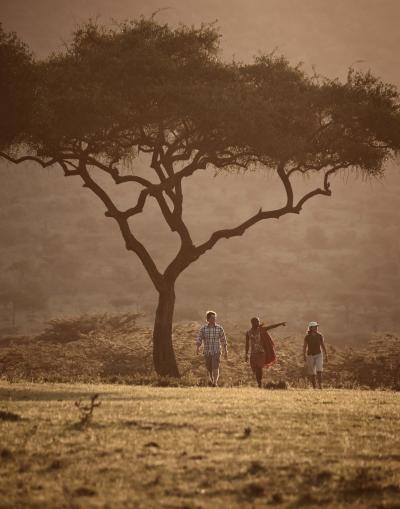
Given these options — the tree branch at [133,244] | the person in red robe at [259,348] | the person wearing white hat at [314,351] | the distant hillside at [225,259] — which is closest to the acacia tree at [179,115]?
the tree branch at [133,244]

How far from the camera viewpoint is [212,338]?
26203 mm

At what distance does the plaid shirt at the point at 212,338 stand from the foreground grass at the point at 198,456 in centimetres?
891

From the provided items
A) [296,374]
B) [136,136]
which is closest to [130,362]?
[296,374]

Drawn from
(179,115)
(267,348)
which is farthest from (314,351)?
(179,115)

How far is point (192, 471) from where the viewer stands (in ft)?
36.3

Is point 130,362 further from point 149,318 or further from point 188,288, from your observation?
point 188,288

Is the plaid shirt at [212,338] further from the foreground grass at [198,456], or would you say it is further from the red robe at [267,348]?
the foreground grass at [198,456]

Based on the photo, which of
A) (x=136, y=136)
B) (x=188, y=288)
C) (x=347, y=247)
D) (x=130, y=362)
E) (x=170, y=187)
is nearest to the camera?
(x=170, y=187)

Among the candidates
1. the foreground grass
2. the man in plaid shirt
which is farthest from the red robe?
the foreground grass

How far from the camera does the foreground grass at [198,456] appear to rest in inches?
398

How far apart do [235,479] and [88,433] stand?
333 centimetres

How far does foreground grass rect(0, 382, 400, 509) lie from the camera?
1011cm

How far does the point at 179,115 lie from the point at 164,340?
8716mm

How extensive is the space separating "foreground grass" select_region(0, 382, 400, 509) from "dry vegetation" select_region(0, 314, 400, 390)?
1632 cm
